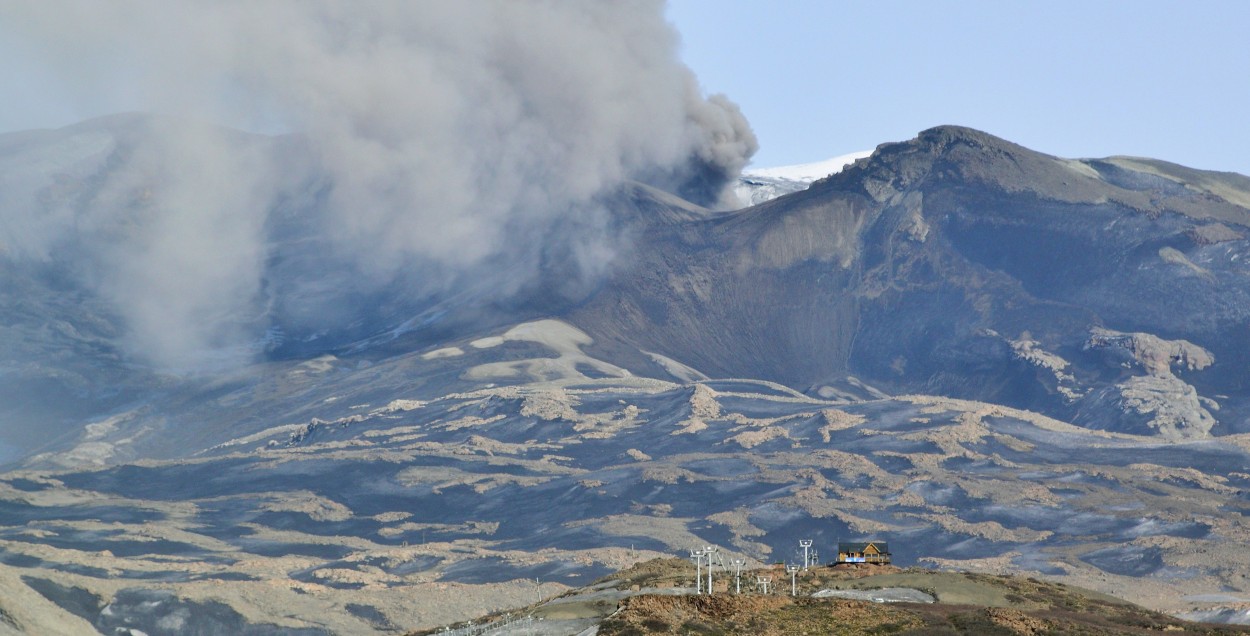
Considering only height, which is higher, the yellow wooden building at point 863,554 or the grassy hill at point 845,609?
the grassy hill at point 845,609

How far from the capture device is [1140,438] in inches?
7756

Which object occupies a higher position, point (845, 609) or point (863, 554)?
point (845, 609)

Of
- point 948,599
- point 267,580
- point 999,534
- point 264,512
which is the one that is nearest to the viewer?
point 948,599

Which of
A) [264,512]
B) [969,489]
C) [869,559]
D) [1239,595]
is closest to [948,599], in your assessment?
[869,559]

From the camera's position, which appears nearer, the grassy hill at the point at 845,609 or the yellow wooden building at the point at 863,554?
the grassy hill at the point at 845,609

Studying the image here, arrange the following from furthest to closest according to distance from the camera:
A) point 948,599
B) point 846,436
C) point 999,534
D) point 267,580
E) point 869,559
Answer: point 846,436, point 999,534, point 267,580, point 869,559, point 948,599

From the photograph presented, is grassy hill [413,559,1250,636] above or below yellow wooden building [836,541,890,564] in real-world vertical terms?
above

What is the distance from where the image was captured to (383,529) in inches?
6742

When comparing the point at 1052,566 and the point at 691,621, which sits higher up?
the point at 691,621

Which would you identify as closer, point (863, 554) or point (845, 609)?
point (845, 609)

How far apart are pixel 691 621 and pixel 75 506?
150 m

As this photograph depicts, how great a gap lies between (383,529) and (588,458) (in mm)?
35650

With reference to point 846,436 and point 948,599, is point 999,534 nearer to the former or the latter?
point 846,436

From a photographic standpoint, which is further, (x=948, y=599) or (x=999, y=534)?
(x=999, y=534)
